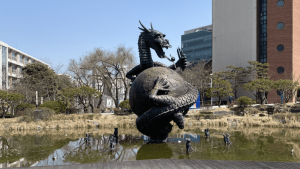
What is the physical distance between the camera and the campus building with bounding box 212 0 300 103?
3788 centimetres

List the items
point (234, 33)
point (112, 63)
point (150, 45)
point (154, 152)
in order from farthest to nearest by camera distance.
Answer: point (234, 33)
point (112, 63)
point (150, 45)
point (154, 152)

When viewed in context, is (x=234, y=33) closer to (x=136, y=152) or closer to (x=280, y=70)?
(x=280, y=70)

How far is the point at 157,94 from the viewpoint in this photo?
918 centimetres

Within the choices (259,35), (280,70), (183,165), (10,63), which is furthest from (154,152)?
(10,63)

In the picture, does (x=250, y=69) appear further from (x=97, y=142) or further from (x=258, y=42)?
(x=97, y=142)

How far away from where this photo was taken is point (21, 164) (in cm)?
780

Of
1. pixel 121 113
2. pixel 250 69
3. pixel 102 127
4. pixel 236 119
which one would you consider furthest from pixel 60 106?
pixel 250 69

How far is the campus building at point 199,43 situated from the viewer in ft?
303

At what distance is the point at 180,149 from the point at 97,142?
175 inches

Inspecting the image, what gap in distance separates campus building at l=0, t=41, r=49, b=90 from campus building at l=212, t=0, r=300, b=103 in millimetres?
38785

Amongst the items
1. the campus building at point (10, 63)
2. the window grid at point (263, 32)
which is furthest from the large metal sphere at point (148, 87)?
the campus building at point (10, 63)

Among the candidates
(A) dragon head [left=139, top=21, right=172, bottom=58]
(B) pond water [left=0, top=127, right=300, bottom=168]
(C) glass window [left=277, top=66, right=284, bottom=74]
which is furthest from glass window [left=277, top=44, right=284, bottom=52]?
(A) dragon head [left=139, top=21, right=172, bottom=58]

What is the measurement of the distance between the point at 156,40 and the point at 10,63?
4844cm

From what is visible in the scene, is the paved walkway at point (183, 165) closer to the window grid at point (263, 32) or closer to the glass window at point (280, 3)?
Result: the window grid at point (263, 32)
